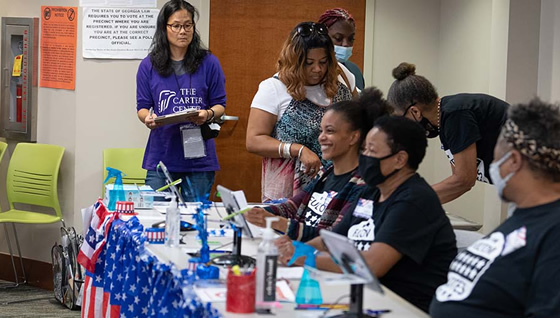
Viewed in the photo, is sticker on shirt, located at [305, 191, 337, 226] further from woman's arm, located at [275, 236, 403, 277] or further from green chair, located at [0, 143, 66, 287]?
green chair, located at [0, 143, 66, 287]

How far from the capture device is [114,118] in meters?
6.00

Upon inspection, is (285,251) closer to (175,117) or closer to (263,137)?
(263,137)

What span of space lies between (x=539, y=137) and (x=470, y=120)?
55.5 inches

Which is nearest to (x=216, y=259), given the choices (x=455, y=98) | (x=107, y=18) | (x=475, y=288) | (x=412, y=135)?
(x=412, y=135)

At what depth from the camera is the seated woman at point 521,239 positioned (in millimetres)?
2076

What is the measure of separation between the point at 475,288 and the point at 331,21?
8.83 feet

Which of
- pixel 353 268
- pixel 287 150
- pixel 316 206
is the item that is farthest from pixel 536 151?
pixel 287 150

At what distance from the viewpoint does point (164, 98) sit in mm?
4723

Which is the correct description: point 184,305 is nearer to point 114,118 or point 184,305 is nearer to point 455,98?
point 455,98

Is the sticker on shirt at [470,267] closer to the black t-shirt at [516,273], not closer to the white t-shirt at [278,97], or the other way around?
the black t-shirt at [516,273]

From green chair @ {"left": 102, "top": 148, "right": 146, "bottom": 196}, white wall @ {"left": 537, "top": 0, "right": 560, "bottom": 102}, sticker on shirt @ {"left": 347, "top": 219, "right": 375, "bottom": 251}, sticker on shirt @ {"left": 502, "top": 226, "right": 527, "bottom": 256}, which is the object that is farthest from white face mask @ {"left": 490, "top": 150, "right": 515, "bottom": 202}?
green chair @ {"left": 102, "top": 148, "right": 146, "bottom": 196}

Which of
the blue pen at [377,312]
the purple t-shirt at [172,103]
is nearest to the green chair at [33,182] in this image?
the purple t-shirt at [172,103]

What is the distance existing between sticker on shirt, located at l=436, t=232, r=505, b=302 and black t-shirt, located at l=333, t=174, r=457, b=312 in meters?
0.36

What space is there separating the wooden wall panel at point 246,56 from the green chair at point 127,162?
0.64 metres
